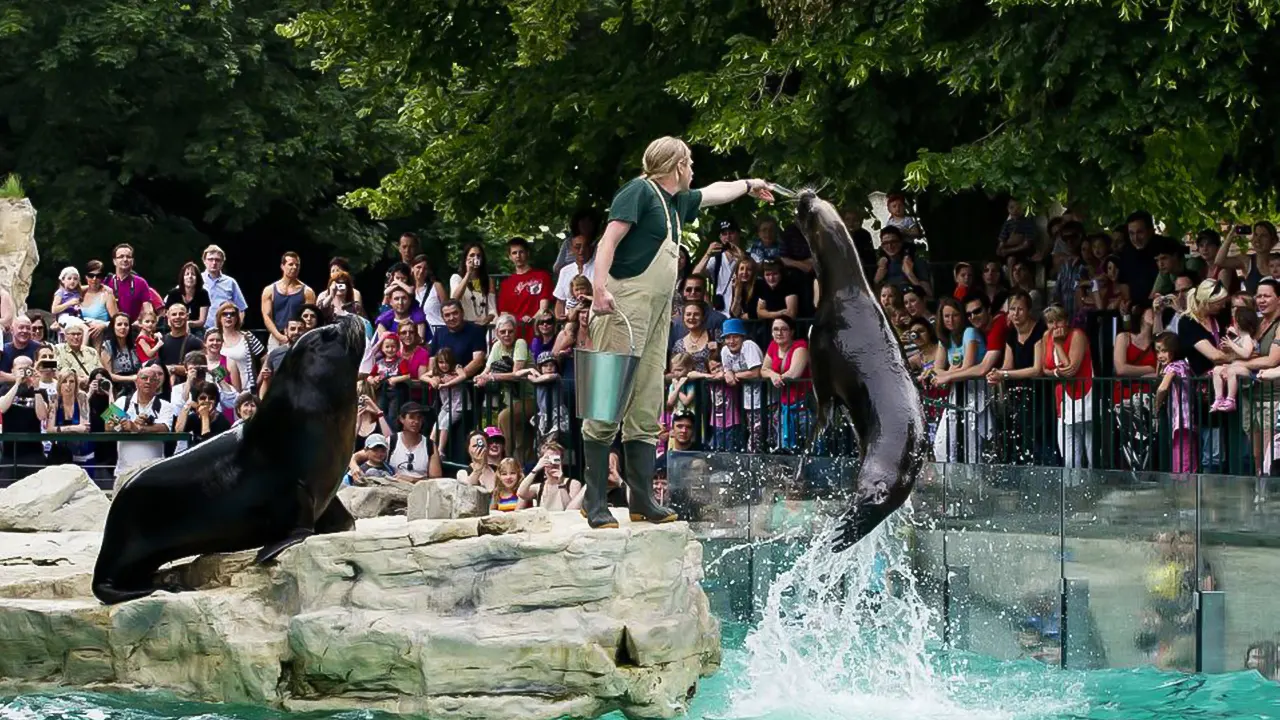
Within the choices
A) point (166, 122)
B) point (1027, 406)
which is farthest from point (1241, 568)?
point (166, 122)

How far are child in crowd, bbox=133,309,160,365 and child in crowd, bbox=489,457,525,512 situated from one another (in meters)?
4.22

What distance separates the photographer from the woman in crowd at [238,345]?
17.0 m

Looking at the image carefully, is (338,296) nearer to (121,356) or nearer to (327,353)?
(121,356)

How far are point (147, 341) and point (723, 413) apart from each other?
18.4 feet

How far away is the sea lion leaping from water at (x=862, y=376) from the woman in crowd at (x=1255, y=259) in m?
4.55

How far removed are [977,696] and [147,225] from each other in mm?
17913

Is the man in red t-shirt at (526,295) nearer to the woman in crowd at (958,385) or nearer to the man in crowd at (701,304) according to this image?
the man in crowd at (701,304)

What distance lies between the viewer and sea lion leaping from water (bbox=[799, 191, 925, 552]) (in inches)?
397

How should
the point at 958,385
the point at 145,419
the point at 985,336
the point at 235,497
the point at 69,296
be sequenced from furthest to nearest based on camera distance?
the point at 69,296 < the point at 145,419 < the point at 985,336 < the point at 958,385 < the point at 235,497

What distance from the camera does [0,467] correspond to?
662 inches

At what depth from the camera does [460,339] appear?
16625 mm

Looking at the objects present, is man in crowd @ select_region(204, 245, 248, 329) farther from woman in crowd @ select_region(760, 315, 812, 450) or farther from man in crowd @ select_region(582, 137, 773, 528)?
man in crowd @ select_region(582, 137, 773, 528)

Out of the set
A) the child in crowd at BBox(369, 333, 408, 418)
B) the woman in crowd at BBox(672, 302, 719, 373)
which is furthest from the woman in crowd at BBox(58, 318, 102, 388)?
the woman in crowd at BBox(672, 302, 719, 373)

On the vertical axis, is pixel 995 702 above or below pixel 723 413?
below
